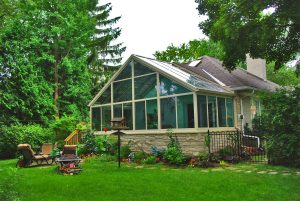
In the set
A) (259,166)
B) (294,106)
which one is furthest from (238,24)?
(259,166)

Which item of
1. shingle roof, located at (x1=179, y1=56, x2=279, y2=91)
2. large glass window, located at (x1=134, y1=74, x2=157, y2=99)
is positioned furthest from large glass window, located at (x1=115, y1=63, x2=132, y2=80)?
shingle roof, located at (x1=179, y1=56, x2=279, y2=91)

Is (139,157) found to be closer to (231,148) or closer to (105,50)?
(231,148)

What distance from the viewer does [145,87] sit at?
530 inches

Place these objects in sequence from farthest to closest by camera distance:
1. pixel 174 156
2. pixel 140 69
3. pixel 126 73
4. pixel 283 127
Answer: pixel 126 73
pixel 140 69
pixel 174 156
pixel 283 127

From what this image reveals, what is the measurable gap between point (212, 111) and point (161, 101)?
220cm

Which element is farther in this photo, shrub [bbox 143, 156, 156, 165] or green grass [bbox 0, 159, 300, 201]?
shrub [bbox 143, 156, 156, 165]

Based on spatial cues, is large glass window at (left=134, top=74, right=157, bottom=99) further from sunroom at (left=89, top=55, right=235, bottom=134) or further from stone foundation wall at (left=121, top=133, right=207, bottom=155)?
stone foundation wall at (left=121, top=133, right=207, bottom=155)

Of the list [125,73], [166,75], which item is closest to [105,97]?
[125,73]

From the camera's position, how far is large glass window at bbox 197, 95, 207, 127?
11.6m

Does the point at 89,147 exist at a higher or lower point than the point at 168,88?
lower

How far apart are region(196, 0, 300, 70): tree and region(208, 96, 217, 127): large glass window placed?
7.44ft

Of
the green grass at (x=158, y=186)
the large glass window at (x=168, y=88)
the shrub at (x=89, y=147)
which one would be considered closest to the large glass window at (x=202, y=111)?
the large glass window at (x=168, y=88)

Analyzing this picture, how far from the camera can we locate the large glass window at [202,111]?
11.6 meters

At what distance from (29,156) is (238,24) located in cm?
926
